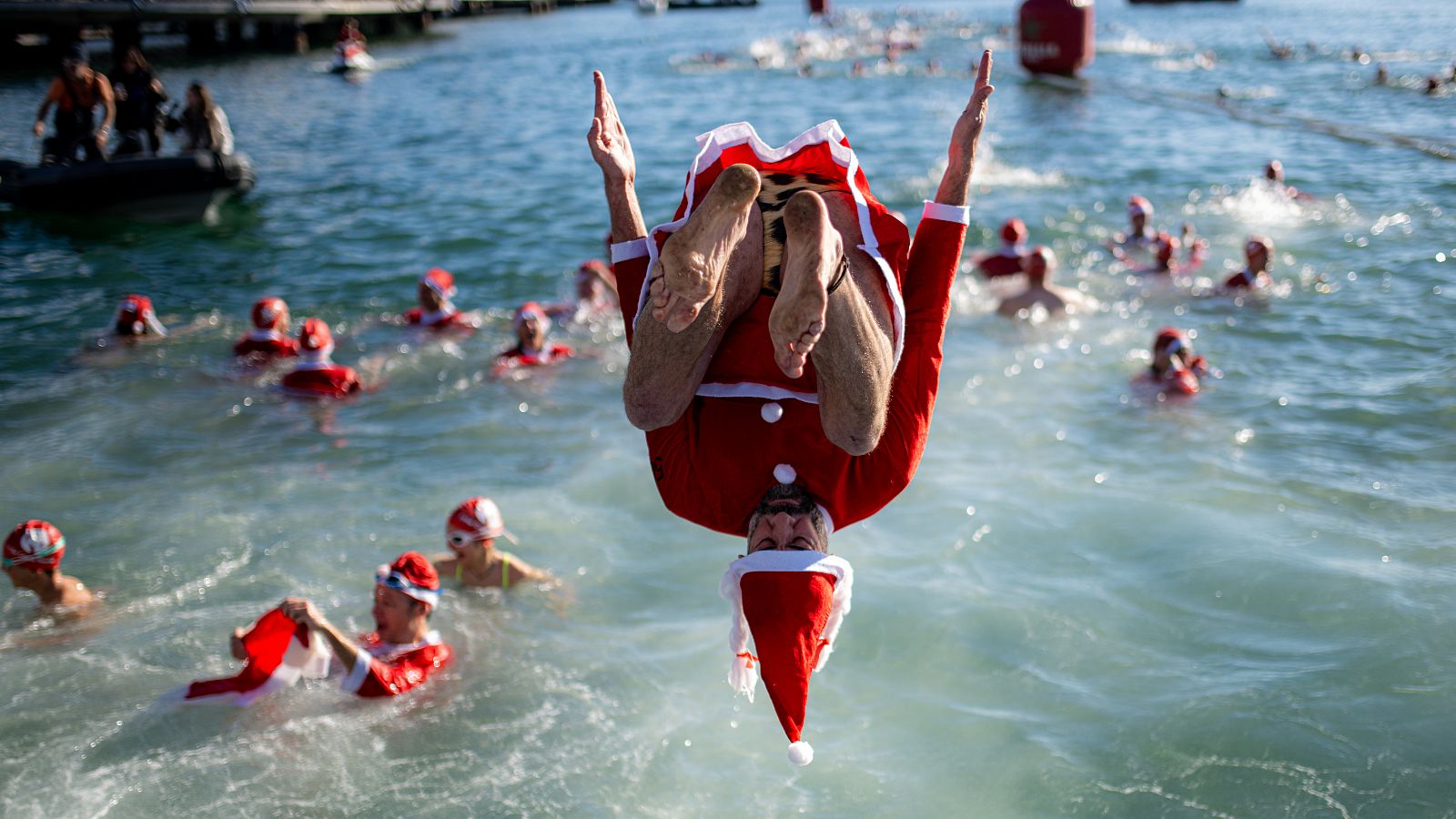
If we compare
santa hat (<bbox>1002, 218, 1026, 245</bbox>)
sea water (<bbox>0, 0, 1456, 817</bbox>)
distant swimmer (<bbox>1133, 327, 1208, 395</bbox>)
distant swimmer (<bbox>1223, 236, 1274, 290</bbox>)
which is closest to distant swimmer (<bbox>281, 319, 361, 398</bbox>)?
sea water (<bbox>0, 0, 1456, 817</bbox>)

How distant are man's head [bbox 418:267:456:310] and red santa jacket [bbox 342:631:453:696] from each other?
240 inches

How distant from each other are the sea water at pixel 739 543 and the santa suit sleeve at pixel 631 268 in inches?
134

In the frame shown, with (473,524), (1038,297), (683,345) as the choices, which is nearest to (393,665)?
(473,524)

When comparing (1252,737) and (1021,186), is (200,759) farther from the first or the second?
(1021,186)

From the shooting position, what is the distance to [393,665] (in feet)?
23.4

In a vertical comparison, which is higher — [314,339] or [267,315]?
[267,315]

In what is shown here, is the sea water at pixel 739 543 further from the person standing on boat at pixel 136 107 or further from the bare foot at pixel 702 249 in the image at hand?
the bare foot at pixel 702 249

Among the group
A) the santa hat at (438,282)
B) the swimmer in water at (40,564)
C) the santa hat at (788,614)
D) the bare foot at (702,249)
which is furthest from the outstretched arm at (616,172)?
the santa hat at (438,282)

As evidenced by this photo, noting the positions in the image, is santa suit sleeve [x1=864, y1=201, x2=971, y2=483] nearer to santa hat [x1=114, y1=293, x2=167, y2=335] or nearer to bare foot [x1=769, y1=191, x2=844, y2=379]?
bare foot [x1=769, y1=191, x2=844, y2=379]

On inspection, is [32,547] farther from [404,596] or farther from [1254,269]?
[1254,269]

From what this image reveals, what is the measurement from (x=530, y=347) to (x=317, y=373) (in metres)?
2.06

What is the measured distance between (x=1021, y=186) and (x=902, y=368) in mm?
15855

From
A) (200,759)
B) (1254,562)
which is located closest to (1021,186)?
(1254,562)

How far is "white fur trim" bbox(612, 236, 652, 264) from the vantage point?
4.18m
